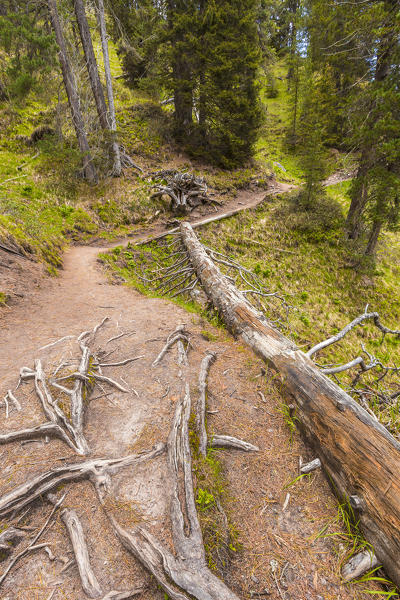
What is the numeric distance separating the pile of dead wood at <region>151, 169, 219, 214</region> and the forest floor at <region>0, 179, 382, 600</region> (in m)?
11.0

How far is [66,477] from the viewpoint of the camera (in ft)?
8.39

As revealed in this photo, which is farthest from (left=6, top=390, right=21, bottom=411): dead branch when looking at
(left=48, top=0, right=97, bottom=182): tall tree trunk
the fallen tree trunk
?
(left=48, top=0, right=97, bottom=182): tall tree trunk

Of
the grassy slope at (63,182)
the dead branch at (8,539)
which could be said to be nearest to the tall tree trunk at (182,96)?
the grassy slope at (63,182)

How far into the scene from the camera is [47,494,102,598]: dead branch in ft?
6.17

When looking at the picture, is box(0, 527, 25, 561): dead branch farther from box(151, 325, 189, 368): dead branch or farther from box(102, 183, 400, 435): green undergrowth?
box(102, 183, 400, 435): green undergrowth

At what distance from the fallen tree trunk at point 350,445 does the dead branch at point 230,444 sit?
75 cm

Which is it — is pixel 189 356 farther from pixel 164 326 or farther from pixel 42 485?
pixel 42 485

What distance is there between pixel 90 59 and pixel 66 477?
17901 mm

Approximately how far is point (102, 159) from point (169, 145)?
689 centimetres

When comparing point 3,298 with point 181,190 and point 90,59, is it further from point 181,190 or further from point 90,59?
point 90,59

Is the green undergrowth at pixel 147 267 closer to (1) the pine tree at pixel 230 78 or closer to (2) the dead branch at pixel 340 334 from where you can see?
(2) the dead branch at pixel 340 334

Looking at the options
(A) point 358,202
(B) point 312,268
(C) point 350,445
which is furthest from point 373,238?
(C) point 350,445

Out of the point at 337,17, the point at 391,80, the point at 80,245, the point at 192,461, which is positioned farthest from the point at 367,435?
the point at 337,17

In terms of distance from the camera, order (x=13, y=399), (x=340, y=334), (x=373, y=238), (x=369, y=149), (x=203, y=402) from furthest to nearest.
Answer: (x=373, y=238)
(x=369, y=149)
(x=340, y=334)
(x=203, y=402)
(x=13, y=399)
